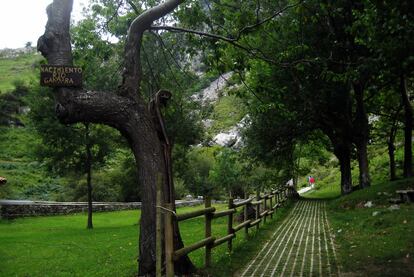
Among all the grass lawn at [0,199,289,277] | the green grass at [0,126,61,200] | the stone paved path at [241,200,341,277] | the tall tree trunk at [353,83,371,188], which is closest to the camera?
the stone paved path at [241,200,341,277]

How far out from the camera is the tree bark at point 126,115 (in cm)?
722

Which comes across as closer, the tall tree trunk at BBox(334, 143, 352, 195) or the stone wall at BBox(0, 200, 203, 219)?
the tall tree trunk at BBox(334, 143, 352, 195)

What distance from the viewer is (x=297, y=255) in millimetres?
9898

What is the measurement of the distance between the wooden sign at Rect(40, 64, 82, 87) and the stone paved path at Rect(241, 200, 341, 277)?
190 inches

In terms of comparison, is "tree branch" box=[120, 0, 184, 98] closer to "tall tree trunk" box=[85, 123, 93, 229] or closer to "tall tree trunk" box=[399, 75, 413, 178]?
"tall tree trunk" box=[399, 75, 413, 178]

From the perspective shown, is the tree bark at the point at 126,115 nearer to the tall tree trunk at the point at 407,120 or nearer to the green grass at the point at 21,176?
the tall tree trunk at the point at 407,120

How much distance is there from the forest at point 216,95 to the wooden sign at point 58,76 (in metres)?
0.16

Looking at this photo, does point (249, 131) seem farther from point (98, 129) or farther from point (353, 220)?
point (353, 220)

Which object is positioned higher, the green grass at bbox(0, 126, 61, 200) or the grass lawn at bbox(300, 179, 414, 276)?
the green grass at bbox(0, 126, 61, 200)

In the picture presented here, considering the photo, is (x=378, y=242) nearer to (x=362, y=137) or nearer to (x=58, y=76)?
(x=58, y=76)

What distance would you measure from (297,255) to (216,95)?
10.6 meters

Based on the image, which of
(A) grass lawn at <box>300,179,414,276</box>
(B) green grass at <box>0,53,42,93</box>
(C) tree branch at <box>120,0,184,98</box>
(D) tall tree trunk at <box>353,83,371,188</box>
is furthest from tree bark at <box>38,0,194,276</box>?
(B) green grass at <box>0,53,42,93</box>

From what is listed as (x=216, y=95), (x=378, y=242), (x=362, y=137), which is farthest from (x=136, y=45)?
(x=362, y=137)

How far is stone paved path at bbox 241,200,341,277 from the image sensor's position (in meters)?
8.24
